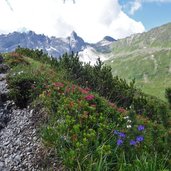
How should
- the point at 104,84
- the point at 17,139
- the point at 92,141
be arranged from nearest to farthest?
the point at 92,141 → the point at 17,139 → the point at 104,84

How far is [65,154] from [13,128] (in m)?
4.60

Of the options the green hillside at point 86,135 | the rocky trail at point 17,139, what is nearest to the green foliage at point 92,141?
the green hillside at point 86,135

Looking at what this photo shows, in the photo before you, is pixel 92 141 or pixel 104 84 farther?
pixel 104 84

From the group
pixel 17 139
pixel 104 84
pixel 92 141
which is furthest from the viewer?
pixel 104 84

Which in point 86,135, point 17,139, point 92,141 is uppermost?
point 86,135

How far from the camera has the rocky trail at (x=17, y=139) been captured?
33.9 feet

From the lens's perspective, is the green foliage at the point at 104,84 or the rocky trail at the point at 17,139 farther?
the green foliage at the point at 104,84

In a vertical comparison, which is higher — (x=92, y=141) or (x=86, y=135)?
(x=86, y=135)

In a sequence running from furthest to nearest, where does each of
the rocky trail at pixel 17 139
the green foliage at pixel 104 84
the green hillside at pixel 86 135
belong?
the green foliage at pixel 104 84 → the rocky trail at pixel 17 139 → the green hillside at pixel 86 135

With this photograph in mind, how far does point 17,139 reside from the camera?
12.1 metres

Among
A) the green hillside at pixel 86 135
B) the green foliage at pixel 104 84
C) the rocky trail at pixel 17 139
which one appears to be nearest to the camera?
the green hillside at pixel 86 135

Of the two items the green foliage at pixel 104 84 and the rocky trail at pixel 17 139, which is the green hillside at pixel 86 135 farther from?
the green foliage at pixel 104 84

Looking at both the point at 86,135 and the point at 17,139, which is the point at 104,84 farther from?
the point at 86,135

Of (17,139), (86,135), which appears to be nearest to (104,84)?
(17,139)
